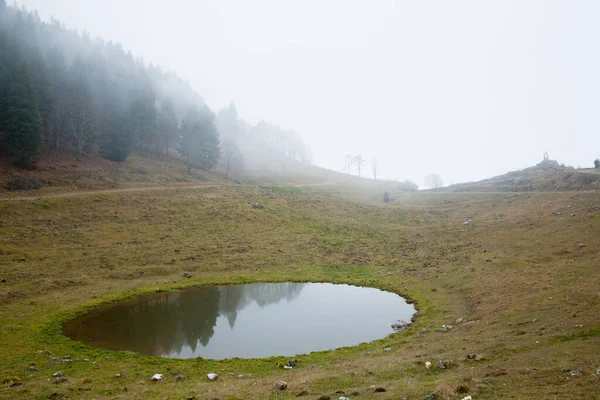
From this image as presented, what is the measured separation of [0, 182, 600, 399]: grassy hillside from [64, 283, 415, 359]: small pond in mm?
1659

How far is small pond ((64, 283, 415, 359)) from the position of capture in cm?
2356

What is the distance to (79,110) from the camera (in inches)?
2867

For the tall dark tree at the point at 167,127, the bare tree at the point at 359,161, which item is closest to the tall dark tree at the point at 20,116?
the tall dark tree at the point at 167,127

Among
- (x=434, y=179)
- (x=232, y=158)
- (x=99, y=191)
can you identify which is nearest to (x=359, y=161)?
(x=434, y=179)

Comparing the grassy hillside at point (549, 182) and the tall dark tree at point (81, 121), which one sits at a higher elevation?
the tall dark tree at point (81, 121)

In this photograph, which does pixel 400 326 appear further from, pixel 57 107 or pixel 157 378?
pixel 57 107

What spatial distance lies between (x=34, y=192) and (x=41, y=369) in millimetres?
43894

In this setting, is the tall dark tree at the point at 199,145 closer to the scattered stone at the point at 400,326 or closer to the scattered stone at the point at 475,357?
the scattered stone at the point at 400,326

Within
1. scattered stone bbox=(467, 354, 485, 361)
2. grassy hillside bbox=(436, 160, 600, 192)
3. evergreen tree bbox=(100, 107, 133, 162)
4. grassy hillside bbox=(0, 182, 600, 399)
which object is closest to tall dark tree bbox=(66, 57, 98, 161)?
evergreen tree bbox=(100, 107, 133, 162)

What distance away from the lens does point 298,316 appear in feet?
98.7

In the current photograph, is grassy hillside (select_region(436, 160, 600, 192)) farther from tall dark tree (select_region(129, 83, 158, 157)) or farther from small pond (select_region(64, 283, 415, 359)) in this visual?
tall dark tree (select_region(129, 83, 158, 157))

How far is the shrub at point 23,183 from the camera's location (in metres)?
52.7

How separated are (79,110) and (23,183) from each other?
2533 centimetres

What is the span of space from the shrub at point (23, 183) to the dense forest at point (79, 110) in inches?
249
